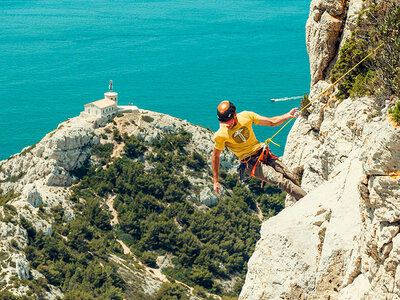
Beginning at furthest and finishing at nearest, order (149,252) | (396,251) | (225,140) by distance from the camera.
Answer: (149,252) → (225,140) → (396,251)

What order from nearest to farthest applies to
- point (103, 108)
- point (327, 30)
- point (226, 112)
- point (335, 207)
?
1. point (335, 207)
2. point (226, 112)
3. point (327, 30)
4. point (103, 108)

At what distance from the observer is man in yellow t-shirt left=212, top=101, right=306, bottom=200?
474 inches

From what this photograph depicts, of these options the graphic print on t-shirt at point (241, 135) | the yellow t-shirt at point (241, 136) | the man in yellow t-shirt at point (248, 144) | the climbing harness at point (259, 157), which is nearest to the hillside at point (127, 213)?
the climbing harness at point (259, 157)

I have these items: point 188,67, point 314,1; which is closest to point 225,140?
point 314,1

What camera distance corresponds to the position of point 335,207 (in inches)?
412

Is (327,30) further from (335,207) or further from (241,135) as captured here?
(335,207)

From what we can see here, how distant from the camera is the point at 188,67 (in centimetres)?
16650

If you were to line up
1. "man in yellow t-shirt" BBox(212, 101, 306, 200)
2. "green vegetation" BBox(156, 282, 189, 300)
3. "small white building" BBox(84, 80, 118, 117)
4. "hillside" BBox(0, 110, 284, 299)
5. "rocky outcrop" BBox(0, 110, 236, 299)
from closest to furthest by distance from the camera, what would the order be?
"man in yellow t-shirt" BBox(212, 101, 306, 200)
"rocky outcrop" BBox(0, 110, 236, 299)
"green vegetation" BBox(156, 282, 189, 300)
"hillside" BBox(0, 110, 284, 299)
"small white building" BBox(84, 80, 118, 117)

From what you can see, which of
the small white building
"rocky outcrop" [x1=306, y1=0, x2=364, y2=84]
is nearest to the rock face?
"rocky outcrop" [x1=306, y1=0, x2=364, y2=84]

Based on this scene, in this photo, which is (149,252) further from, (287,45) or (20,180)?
(287,45)

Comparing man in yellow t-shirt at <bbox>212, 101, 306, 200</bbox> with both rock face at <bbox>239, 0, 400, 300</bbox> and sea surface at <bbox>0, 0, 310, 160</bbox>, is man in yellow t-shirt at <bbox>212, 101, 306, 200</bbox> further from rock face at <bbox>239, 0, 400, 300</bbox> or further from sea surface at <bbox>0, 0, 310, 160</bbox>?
sea surface at <bbox>0, 0, 310, 160</bbox>

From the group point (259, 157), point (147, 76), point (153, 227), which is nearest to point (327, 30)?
point (259, 157)

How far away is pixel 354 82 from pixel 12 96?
143324 millimetres

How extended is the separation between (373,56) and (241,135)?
4.64m
